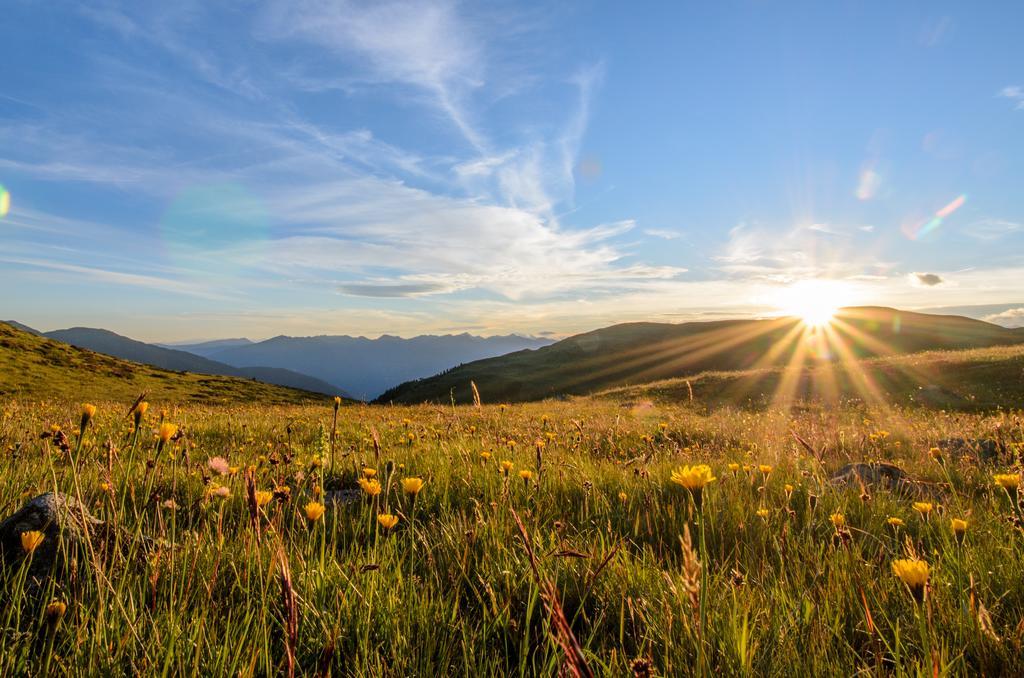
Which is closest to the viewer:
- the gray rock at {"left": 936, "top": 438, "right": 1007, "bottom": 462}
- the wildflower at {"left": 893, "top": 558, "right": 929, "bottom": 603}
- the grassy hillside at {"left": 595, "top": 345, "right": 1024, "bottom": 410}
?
the wildflower at {"left": 893, "top": 558, "right": 929, "bottom": 603}

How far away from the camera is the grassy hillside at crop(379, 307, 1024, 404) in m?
67.1

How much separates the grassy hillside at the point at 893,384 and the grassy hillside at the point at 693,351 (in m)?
23.8

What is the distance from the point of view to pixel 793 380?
29422mm

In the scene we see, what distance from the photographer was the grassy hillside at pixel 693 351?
67062mm

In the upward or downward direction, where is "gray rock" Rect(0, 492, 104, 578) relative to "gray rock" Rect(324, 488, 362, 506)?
upward

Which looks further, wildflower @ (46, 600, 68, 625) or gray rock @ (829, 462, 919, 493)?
gray rock @ (829, 462, 919, 493)

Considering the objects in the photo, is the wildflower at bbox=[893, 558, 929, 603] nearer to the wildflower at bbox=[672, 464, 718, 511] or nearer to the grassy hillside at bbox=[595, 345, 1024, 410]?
the wildflower at bbox=[672, 464, 718, 511]

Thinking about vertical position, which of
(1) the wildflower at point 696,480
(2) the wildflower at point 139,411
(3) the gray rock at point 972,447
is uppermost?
(2) the wildflower at point 139,411

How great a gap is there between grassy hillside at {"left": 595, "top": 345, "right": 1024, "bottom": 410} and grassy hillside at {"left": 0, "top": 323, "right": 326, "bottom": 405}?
136 ft

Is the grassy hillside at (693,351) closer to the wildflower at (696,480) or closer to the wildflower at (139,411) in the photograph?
the wildflower at (696,480)

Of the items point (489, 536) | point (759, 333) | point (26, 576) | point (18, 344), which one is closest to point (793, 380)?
point (489, 536)

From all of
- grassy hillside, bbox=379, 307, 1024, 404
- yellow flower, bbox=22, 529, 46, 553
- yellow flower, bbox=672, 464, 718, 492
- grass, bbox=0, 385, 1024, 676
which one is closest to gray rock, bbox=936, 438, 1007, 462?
grass, bbox=0, 385, 1024, 676

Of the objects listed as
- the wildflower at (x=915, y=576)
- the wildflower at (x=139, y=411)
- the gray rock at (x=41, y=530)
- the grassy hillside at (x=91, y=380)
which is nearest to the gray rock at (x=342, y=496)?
the gray rock at (x=41, y=530)

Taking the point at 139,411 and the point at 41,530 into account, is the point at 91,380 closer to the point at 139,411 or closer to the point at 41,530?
the point at 41,530
